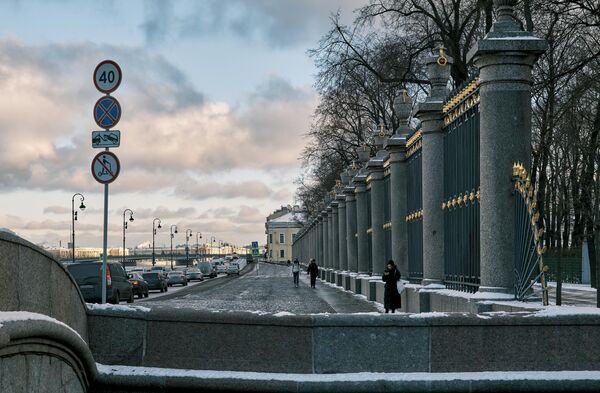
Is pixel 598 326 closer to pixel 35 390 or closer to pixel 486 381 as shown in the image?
pixel 486 381

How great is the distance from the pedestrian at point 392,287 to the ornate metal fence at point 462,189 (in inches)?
144

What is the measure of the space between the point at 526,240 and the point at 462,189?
2.92 metres

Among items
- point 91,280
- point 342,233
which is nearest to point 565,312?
point 91,280

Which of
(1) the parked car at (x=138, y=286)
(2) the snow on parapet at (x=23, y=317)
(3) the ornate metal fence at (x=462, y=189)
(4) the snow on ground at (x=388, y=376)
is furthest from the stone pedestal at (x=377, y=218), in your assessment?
(2) the snow on parapet at (x=23, y=317)

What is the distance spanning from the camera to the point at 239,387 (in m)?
6.92

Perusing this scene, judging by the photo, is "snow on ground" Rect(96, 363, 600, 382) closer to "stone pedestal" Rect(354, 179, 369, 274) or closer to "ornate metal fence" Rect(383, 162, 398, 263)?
"ornate metal fence" Rect(383, 162, 398, 263)

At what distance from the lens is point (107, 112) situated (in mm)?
11805

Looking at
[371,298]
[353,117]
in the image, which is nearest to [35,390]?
[371,298]

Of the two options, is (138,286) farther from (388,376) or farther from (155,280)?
(388,376)

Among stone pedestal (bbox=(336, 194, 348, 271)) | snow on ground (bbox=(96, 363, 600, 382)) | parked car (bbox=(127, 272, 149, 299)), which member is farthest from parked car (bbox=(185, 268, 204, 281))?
snow on ground (bbox=(96, 363, 600, 382))

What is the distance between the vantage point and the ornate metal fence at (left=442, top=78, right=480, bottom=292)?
1232 centimetres

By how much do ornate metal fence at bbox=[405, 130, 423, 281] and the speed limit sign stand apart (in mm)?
6926

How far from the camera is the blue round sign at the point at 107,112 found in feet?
38.6

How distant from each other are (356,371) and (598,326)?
1884 millimetres
